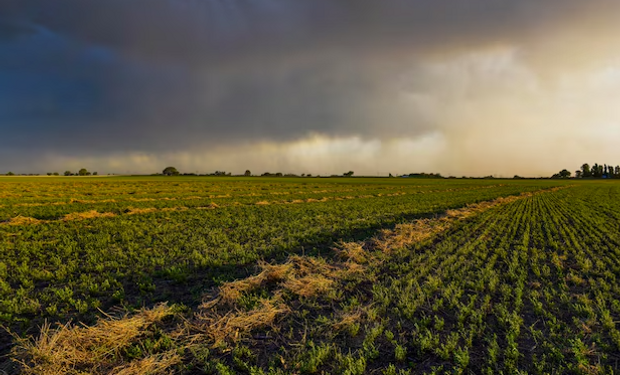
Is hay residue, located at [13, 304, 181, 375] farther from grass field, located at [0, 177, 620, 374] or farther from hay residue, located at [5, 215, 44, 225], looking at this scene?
hay residue, located at [5, 215, 44, 225]

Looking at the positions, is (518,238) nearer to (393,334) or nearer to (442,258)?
(442,258)

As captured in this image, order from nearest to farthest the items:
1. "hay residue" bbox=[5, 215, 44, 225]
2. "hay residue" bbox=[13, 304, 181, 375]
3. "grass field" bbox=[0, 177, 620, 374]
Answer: "hay residue" bbox=[13, 304, 181, 375] < "grass field" bbox=[0, 177, 620, 374] < "hay residue" bbox=[5, 215, 44, 225]

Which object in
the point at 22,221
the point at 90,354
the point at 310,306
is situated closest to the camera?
the point at 90,354

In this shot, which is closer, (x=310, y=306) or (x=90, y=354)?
(x=90, y=354)

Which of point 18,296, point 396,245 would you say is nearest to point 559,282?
point 396,245

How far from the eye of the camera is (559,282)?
26.9 feet

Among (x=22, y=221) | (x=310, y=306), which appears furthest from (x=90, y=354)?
(x=22, y=221)

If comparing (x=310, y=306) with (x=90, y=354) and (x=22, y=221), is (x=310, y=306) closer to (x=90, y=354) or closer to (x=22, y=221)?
(x=90, y=354)

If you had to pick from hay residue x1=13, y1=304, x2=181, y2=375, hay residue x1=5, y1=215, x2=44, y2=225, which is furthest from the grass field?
hay residue x1=5, y1=215, x2=44, y2=225

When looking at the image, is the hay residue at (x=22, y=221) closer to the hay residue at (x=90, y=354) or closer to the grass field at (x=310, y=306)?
the grass field at (x=310, y=306)

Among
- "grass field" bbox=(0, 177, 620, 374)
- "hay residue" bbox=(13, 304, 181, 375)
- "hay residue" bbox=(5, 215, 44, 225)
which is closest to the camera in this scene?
"hay residue" bbox=(13, 304, 181, 375)

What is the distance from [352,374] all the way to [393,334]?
1.47m

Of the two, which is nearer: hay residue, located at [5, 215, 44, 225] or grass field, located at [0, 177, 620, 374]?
grass field, located at [0, 177, 620, 374]

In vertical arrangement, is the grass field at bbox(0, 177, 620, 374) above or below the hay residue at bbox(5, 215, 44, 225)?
below
